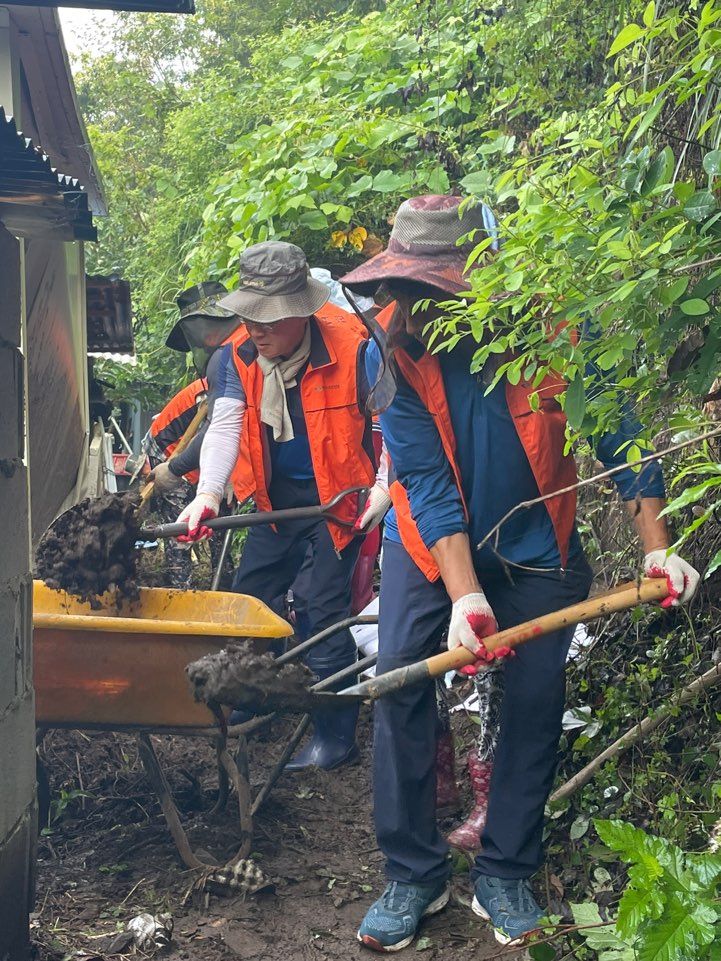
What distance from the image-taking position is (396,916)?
3.40 meters

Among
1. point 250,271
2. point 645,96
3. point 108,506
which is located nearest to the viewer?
point 645,96

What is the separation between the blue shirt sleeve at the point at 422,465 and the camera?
3.26m

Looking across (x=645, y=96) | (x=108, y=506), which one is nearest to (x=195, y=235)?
(x=108, y=506)

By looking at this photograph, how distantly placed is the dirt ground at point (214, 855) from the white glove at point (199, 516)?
1058mm

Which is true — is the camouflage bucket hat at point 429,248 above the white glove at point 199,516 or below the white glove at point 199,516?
above

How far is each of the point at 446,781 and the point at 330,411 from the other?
5.66ft

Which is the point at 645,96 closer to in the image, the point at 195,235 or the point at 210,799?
the point at 210,799

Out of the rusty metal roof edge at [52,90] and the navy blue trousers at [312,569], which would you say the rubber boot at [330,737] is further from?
the rusty metal roof edge at [52,90]

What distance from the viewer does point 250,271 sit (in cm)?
483

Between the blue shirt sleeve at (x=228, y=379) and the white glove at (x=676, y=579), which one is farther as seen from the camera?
the blue shirt sleeve at (x=228, y=379)

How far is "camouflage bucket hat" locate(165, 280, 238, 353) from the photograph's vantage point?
610cm

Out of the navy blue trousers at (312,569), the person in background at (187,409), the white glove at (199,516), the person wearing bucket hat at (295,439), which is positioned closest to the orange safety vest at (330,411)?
the person wearing bucket hat at (295,439)

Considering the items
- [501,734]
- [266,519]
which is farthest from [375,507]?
[501,734]

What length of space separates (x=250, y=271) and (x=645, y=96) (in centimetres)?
284
